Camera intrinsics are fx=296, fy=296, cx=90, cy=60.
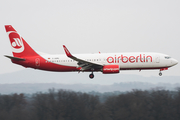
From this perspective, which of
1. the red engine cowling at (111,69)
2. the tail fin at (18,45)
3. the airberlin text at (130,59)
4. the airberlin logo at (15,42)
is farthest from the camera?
the airberlin logo at (15,42)

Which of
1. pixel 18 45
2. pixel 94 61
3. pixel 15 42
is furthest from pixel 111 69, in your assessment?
pixel 15 42

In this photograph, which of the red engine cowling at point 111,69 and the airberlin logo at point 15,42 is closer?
the red engine cowling at point 111,69

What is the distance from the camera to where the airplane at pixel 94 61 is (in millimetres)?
48156

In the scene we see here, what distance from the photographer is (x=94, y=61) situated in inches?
1928

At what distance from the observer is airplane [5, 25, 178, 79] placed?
4816cm

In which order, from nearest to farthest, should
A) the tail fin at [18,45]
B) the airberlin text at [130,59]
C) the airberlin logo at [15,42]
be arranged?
the airberlin text at [130,59]
the tail fin at [18,45]
the airberlin logo at [15,42]

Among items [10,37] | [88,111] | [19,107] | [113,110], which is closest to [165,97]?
[113,110]

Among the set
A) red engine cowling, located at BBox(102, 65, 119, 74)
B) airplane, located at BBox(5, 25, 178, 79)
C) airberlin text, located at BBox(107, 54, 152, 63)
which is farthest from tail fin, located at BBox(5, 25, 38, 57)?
airberlin text, located at BBox(107, 54, 152, 63)

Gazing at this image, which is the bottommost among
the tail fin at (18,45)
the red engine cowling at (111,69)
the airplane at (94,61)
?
the red engine cowling at (111,69)

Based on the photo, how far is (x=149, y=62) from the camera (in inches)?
1907

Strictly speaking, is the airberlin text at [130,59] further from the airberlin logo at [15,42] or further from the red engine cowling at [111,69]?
the airberlin logo at [15,42]

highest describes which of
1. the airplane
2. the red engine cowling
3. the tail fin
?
the tail fin

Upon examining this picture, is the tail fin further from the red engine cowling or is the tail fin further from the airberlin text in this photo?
the airberlin text

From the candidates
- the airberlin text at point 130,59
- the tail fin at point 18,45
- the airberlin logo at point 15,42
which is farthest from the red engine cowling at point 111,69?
the airberlin logo at point 15,42
